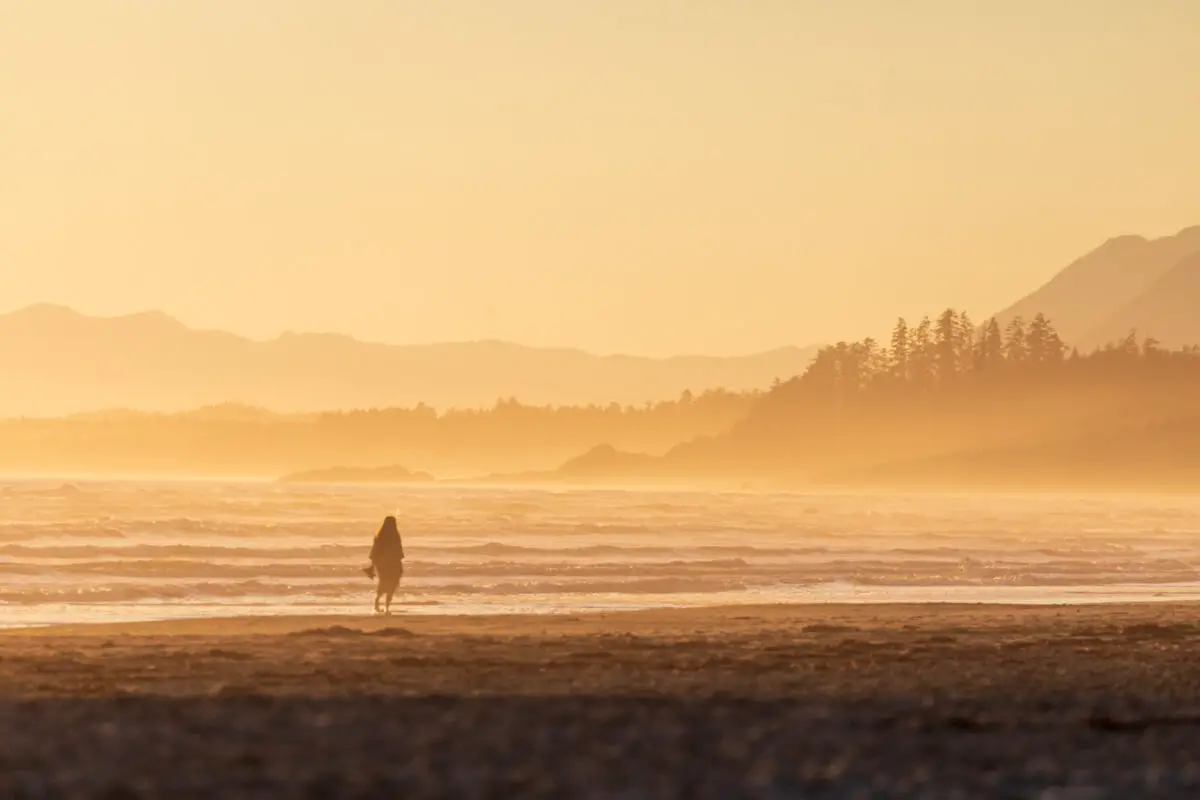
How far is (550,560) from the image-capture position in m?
55.3

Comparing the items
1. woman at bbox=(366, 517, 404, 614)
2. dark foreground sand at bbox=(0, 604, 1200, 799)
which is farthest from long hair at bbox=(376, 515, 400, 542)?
dark foreground sand at bbox=(0, 604, 1200, 799)

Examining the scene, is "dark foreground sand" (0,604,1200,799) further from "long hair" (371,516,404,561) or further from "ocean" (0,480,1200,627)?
"ocean" (0,480,1200,627)

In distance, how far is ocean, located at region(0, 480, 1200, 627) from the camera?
3897cm

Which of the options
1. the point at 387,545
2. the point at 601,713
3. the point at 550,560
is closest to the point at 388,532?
the point at 387,545

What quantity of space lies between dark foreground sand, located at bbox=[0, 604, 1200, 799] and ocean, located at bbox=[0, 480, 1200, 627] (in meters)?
10.8

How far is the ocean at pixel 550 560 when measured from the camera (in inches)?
1534

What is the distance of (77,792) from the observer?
1095 centimetres

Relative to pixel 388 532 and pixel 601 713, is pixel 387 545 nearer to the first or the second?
pixel 388 532

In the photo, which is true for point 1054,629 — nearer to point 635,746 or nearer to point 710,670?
point 710,670

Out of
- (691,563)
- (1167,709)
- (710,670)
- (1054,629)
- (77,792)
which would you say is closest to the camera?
(77,792)

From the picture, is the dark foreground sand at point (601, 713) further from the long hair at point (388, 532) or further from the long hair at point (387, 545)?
the long hair at point (388, 532)

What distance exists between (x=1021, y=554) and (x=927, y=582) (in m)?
15.8

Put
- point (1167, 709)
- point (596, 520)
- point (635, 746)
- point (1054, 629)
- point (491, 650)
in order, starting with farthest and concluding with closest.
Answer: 1. point (596, 520)
2. point (1054, 629)
3. point (491, 650)
4. point (1167, 709)
5. point (635, 746)

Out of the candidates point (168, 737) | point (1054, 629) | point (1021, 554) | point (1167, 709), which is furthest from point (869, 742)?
point (1021, 554)
